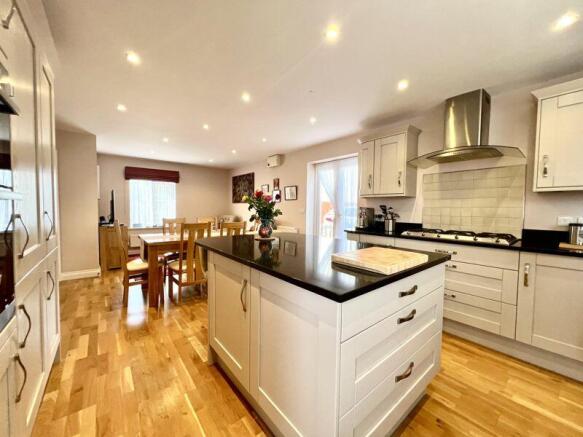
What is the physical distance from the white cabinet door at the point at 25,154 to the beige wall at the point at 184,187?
523 centimetres

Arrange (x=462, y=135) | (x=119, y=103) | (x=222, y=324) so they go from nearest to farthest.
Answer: (x=222, y=324), (x=462, y=135), (x=119, y=103)

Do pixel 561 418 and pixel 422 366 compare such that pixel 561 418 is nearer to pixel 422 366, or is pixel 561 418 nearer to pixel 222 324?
pixel 422 366

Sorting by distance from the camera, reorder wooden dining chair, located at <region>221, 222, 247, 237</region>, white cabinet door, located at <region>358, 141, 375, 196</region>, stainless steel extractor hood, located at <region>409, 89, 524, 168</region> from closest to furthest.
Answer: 1. stainless steel extractor hood, located at <region>409, 89, 524, 168</region>
2. wooden dining chair, located at <region>221, 222, 247, 237</region>
3. white cabinet door, located at <region>358, 141, 375, 196</region>

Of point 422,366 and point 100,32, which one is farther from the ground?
point 100,32

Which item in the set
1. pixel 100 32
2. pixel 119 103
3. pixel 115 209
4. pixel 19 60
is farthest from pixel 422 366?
pixel 115 209

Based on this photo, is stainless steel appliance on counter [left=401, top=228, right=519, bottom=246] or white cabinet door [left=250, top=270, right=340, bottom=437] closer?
white cabinet door [left=250, top=270, right=340, bottom=437]

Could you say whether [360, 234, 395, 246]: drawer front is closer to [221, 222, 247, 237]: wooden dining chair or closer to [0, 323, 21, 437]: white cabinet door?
[221, 222, 247, 237]: wooden dining chair

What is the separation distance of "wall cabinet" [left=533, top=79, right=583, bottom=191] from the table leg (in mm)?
3896

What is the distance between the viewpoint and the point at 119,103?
2.79 metres

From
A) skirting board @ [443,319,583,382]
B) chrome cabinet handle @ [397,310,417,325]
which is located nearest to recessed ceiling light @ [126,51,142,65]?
chrome cabinet handle @ [397,310,417,325]

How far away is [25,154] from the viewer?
1.17m

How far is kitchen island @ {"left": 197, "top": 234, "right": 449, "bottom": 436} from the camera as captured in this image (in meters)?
0.87

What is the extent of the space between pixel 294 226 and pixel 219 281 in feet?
11.7

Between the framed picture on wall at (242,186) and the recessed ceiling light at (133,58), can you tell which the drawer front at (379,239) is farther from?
the framed picture on wall at (242,186)
